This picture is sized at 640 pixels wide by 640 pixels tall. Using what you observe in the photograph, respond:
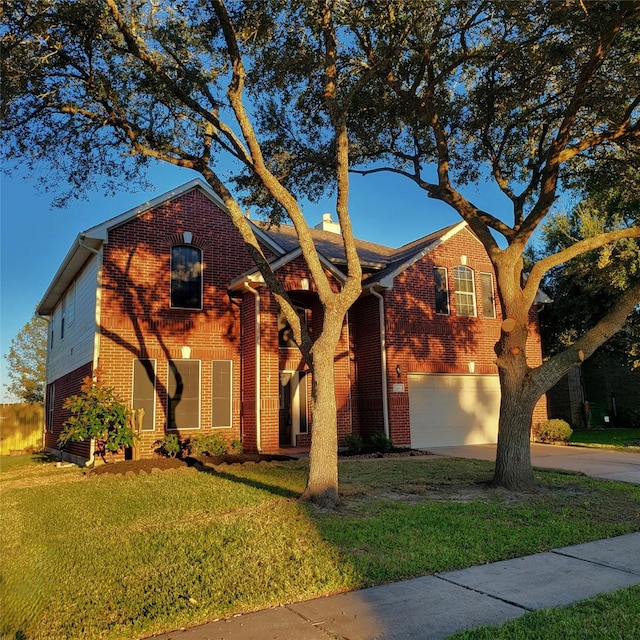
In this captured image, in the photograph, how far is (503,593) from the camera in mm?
4418

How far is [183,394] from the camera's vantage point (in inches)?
572

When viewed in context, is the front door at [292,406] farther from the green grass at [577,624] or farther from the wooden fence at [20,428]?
the green grass at [577,624]

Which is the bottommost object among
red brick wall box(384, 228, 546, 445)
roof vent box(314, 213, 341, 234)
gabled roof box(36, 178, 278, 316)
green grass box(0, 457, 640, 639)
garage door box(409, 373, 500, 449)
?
green grass box(0, 457, 640, 639)

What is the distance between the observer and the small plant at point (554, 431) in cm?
1745

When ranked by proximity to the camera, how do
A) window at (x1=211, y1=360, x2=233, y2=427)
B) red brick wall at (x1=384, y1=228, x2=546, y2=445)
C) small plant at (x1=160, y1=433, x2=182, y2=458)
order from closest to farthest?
1. small plant at (x1=160, y1=433, x2=182, y2=458)
2. window at (x1=211, y1=360, x2=233, y2=427)
3. red brick wall at (x1=384, y1=228, x2=546, y2=445)

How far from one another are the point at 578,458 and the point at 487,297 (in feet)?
21.8

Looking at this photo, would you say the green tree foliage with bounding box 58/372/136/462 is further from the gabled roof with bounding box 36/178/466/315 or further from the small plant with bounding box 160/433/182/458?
the gabled roof with bounding box 36/178/466/315

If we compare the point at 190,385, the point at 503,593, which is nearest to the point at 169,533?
the point at 503,593

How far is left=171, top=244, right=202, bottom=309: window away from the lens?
14930mm

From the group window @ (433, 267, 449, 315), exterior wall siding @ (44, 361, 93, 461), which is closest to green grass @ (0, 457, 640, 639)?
exterior wall siding @ (44, 361, 93, 461)

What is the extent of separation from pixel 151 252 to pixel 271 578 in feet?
37.6

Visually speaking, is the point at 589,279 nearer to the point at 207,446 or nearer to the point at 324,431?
the point at 207,446

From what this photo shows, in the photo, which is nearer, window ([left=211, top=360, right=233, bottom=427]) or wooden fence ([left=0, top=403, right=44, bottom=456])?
window ([left=211, top=360, right=233, bottom=427])

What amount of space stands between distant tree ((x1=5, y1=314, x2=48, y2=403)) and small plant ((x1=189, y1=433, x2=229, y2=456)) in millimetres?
25409
